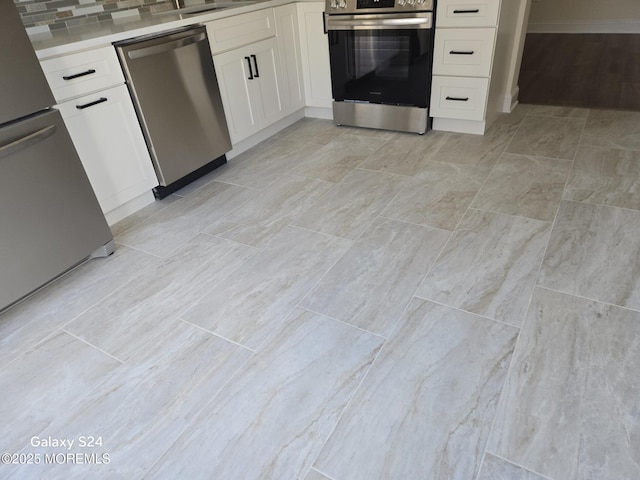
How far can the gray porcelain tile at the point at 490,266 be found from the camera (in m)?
1.59

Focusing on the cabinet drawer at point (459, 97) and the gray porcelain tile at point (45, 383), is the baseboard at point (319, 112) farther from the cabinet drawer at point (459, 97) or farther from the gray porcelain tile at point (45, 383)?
the gray porcelain tile at point (45, 383)

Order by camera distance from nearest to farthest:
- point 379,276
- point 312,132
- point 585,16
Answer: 1. point 379,276
2. point 312,132
3. point 585,16

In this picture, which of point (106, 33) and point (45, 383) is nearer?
point (45, 383)

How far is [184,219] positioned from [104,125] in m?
0.59

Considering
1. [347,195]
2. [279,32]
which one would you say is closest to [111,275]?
[347,195]

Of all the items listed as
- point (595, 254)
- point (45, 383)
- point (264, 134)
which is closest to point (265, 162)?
point (264, 134)

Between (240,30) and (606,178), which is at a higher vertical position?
(240,30)

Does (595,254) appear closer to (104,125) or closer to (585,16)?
(104,125)

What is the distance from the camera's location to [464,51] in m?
2.66

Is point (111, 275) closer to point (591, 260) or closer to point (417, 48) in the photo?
point (591, 260)

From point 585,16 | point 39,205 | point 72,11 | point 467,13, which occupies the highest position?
point 72,11

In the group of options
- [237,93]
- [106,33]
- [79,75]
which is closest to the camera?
[79,75]

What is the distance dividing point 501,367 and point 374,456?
1.66ft

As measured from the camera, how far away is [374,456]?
1.14 meters
